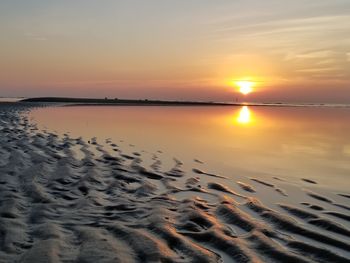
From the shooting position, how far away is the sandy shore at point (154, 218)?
5.77 meters

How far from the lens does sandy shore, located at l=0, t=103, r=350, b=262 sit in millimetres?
5766

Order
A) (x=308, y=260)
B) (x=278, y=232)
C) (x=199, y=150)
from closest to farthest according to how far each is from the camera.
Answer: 1. (x=308, y=260)
2. (x=278, y=232)
3. (x=199, y=150)

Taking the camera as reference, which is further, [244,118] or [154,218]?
[244,118]

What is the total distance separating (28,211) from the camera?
24.9ft

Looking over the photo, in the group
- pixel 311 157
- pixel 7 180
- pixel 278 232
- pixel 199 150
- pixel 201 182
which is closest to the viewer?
pixel 278 232

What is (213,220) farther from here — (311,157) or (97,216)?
(311,157)

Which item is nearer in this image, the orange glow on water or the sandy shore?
the sandy shore

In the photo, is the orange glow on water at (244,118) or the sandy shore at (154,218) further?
the orange glow on water at (244,118)

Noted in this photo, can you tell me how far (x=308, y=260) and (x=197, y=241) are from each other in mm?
1690

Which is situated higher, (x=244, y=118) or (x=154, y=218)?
(x=154, y=218)

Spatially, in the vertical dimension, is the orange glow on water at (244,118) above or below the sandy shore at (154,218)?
below

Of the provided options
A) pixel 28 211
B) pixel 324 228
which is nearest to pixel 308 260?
pixel 324 228

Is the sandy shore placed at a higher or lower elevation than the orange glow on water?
higher

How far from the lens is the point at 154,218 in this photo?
297 inches
